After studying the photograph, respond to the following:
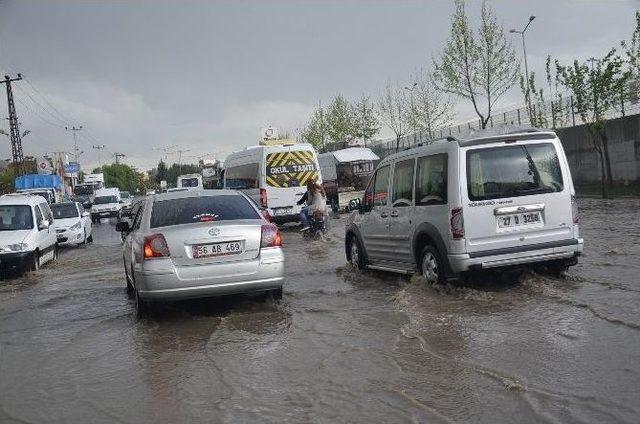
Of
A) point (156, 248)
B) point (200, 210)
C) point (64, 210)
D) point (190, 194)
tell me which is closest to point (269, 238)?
point (200, 210)

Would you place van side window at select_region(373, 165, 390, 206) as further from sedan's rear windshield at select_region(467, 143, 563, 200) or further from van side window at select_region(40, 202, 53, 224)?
van side window at select_region(40, 202, 53, 224)

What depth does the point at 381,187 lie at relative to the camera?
1046 cm

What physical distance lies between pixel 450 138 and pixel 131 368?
15.6ft

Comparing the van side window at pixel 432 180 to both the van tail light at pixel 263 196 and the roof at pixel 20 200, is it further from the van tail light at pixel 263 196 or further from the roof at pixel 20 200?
the van tail light at pixel 263 196

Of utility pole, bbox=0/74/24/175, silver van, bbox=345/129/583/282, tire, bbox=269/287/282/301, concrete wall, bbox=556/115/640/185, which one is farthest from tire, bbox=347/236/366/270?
utility pole, bbox=0/74/24/175

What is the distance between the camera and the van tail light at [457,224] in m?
8.11

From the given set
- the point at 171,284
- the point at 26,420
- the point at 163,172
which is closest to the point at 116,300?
the point at 171,284

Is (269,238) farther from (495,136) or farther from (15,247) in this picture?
(15,247)

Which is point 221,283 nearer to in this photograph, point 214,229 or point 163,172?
point 214,229

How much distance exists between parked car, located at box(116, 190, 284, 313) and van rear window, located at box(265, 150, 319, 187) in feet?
40.8

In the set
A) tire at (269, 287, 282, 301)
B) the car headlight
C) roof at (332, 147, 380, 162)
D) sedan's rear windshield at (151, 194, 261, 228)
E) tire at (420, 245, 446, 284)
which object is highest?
roof at (332, 147, 380, 162)

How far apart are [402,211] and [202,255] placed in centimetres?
309

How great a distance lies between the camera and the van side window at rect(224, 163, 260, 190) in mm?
21562

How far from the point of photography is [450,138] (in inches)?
335
